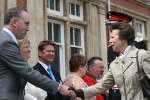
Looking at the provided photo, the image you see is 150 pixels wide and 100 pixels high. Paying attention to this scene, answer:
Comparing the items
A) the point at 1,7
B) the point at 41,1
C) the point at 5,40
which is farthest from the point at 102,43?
the point at 5,40

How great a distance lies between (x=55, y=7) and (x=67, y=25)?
1.73ft

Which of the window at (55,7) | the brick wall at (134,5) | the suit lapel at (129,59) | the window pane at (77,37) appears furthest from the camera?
the brick wall at (134,5)

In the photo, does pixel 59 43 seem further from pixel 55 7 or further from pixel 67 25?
pixel 55 7

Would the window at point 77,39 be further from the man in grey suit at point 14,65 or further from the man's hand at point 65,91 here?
the man in grey suit at point 14,65

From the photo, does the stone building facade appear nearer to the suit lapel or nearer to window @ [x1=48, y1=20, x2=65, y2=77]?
window @ [x1=48, y1=20, x2=65, y2=77]

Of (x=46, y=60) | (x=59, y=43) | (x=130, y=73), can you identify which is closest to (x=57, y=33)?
(x=59, y=43)

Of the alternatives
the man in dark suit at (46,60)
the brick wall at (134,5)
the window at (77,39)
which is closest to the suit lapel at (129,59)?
the man in dark suit at (46,60)

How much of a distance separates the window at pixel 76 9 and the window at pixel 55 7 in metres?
0.51

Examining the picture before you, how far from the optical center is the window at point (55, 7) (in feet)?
35.3

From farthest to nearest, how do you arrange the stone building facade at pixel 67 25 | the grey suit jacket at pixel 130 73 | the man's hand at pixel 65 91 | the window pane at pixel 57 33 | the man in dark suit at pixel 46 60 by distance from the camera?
1. the window pane at pixel 57 33
2. the stone building facade at pixel 67 25
3. the man in dark suit at pixel 46 60
4. the man's hand at pixel 65 91
5. the grey suit jacket at pixel 130 73

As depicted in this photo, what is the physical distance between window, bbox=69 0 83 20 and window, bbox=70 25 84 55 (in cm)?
Result: 28

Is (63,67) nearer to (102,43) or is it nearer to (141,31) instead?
(102,43)

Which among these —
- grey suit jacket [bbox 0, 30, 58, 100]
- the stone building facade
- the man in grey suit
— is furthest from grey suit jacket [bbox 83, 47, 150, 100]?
the stone building facade

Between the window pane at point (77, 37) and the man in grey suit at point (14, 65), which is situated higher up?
the window pane at point (77, 37)
